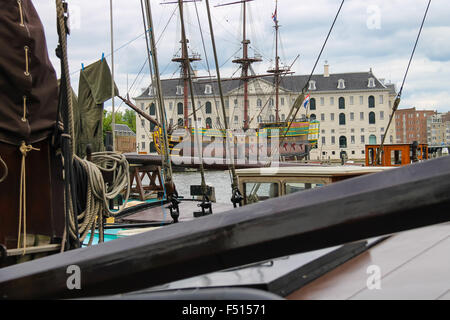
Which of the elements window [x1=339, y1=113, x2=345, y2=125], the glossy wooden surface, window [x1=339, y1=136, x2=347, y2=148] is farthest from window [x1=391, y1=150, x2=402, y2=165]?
window [x1=339, y1=113, x2=345, y2=125]

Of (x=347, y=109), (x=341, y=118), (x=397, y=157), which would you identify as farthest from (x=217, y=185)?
(x=347, y=109)

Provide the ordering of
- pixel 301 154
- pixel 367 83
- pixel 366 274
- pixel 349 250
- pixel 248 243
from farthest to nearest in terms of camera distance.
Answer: pixel 367 83 → pixel 301 154 → pixel 349 250 → pixel 366 274 → pixel 248 243

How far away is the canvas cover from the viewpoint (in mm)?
2592

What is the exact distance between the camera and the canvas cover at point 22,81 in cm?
259

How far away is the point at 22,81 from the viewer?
264 centimetres

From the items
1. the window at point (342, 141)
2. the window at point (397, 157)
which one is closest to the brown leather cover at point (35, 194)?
the window at point (397, 157)

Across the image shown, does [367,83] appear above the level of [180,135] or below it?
above

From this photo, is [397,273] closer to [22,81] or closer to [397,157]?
[22,81]

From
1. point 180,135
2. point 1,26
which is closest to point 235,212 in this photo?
point 1,26

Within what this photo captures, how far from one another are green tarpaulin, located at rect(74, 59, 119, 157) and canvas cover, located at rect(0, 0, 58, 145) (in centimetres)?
686

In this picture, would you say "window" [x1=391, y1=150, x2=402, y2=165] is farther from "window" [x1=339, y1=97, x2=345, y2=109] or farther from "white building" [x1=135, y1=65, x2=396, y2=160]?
"window" [x1=339, y1=97, x2=345, y2=109]

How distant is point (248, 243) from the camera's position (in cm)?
80
